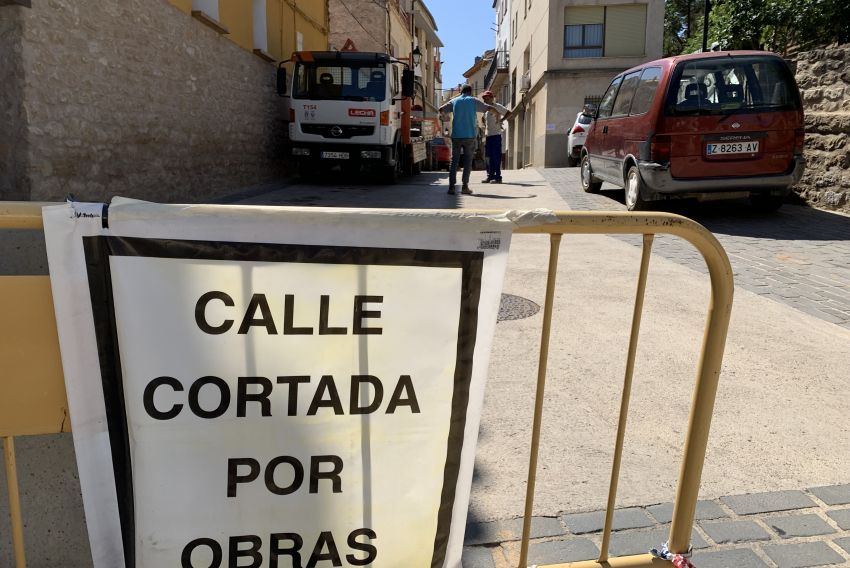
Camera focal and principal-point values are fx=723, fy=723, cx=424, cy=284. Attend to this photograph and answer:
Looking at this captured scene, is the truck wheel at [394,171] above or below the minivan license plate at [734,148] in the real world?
below

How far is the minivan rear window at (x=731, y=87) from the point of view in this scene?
8.67m

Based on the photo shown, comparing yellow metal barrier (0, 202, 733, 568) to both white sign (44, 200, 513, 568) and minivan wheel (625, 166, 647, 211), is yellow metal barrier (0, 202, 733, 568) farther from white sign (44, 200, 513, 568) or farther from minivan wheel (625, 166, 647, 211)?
minivan wheel (625, 166, 647, 211)

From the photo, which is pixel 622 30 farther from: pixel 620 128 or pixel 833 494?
pixel 833 494

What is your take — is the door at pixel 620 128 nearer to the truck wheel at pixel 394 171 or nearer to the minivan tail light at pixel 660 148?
the minivan tail light at pixel 660 148

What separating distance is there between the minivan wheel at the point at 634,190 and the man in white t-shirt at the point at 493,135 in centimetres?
406

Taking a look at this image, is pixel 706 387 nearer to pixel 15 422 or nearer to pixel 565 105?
pixel 15 422

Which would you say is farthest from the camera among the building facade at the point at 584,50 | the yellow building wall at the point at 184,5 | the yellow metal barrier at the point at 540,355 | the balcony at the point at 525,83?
the balcony at the point at 525,83

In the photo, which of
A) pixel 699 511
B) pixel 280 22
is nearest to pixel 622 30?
pixel 280 22

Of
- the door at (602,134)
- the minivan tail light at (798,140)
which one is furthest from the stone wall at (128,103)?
the minivan tail light at (798,140)

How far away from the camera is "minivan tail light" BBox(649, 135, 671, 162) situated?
8.80m

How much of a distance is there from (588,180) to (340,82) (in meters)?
5.74

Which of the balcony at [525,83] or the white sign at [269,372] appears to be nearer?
the white sign at [269,372]

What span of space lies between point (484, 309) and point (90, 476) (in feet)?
3.52

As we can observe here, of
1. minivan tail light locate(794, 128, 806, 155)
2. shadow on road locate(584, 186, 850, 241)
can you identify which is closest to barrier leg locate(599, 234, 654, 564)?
shadow on road locate(584, 186, 850, 241)
